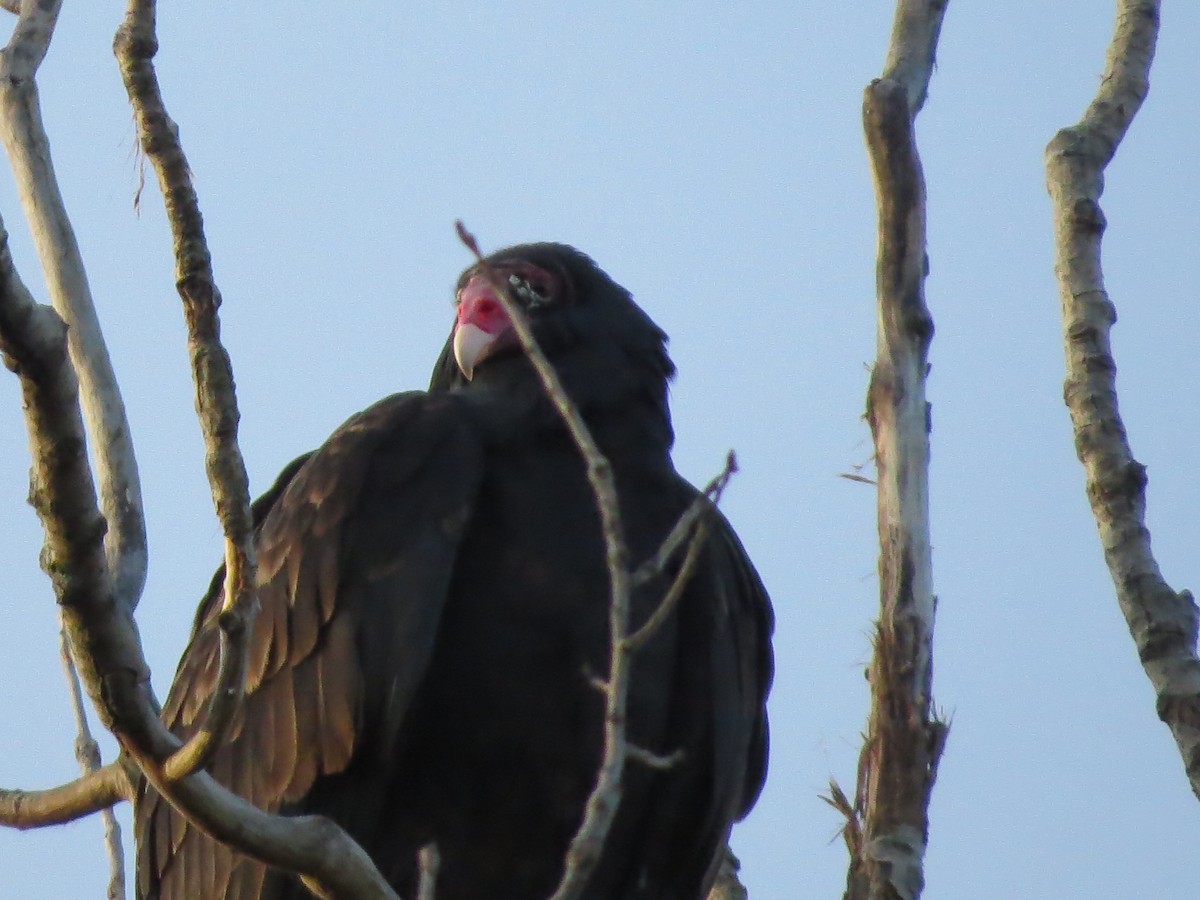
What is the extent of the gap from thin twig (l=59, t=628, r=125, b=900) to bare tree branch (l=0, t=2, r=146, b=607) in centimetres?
29

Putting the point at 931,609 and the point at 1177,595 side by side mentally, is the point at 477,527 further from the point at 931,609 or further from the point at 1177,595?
the point at 1177,595

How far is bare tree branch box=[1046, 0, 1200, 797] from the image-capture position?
4.26 metres

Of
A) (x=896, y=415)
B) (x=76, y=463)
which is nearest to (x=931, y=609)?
(x=896, y=415)

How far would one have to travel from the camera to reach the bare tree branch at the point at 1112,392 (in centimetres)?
426

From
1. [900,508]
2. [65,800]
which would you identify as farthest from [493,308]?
[65,800]

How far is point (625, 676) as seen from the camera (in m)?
2.53

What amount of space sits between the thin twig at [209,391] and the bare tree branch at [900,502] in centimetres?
253

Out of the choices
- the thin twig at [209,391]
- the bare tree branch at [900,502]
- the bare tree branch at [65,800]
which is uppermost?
the bare tree branch at [900,502]

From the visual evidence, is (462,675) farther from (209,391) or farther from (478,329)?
(209,391)

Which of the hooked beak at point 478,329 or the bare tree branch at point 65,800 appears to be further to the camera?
the hooked beak at point 478,329

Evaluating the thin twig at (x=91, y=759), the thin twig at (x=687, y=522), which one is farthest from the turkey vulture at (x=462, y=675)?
the thin twig at (x=687, y=522)

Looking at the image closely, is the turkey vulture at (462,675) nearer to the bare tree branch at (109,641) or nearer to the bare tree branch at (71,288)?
the bare tree branch at (71,288)

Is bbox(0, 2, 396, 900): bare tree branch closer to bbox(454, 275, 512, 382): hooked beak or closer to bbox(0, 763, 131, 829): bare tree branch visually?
bbox(0, 763, 131, 829): bare tree branch

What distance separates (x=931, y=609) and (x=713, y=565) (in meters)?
0.63
